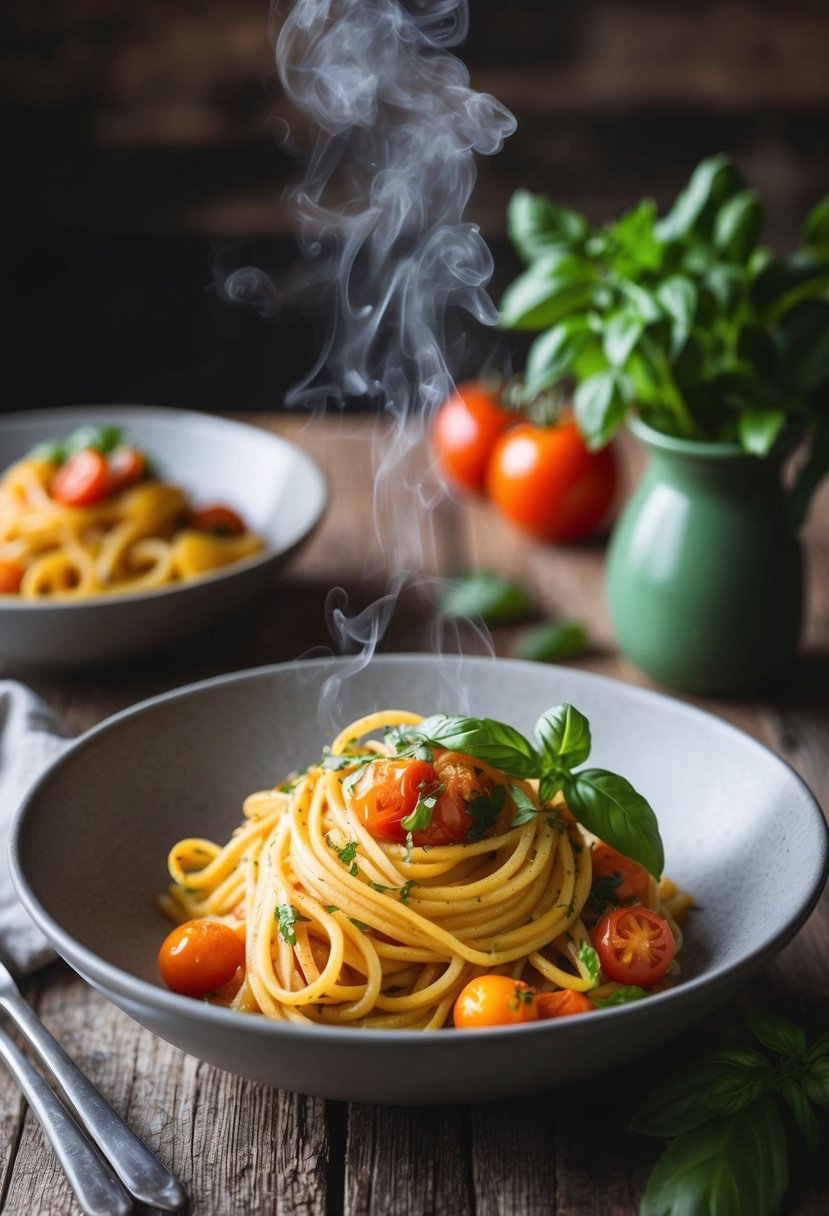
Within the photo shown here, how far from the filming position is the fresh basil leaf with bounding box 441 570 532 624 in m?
3.19

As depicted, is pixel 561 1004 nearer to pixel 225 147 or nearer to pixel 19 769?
pixel 19 769

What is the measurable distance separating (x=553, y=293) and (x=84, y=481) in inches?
49.4

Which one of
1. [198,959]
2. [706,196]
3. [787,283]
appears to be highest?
[706,196]

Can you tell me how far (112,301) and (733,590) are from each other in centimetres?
510

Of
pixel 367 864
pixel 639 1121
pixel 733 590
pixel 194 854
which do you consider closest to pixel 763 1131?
pixel 639 1121

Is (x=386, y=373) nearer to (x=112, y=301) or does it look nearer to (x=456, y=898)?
(x=456, y=898)

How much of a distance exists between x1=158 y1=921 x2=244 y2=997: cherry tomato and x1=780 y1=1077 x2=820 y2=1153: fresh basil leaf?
0.74 meters

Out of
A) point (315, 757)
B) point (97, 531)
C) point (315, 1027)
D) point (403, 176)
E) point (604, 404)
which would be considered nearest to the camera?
point (315, 1027)

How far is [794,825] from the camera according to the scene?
6.23 ft

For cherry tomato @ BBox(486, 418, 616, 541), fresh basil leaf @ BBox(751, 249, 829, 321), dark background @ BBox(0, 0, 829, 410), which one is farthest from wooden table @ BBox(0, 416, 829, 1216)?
dark background @ BBox(0, 0, 829, 410)

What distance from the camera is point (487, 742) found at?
1.83 metres

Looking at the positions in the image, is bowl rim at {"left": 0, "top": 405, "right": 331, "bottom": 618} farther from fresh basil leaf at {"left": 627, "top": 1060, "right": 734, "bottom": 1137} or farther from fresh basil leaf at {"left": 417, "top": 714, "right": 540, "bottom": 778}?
fresh basil leaf at {"left": 627, "top": 1060, "right": 734, "bottom": 1137}

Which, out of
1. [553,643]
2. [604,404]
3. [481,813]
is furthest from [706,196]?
[481,813]

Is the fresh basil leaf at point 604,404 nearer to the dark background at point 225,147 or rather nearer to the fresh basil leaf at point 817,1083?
the fresh basil leaf at point 817,1083
